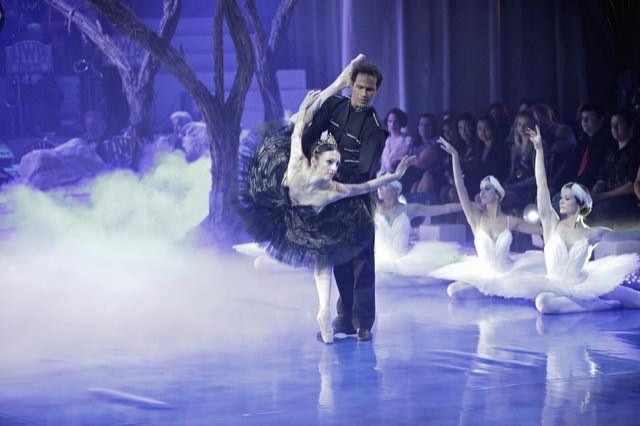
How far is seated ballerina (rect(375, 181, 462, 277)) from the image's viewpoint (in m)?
7.23

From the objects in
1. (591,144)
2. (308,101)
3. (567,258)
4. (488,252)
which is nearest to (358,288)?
(308,101)

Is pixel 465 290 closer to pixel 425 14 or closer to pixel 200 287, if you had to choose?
pixel 200 287

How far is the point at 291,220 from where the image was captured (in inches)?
199

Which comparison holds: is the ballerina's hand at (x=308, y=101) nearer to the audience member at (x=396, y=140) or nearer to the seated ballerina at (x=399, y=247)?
the seated ballerina at (x=399, y=247)

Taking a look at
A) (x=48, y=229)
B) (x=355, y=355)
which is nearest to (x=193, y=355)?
(x=355, y=355)

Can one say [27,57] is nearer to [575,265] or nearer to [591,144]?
[591,144]

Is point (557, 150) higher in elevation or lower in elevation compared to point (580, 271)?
higher

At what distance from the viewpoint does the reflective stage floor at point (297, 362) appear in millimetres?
3877

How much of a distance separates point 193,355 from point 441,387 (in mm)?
1266

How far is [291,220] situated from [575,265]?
1.88 m

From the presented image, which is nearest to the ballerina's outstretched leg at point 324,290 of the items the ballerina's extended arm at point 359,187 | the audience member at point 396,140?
the ballerina's extended arm at point 359,187

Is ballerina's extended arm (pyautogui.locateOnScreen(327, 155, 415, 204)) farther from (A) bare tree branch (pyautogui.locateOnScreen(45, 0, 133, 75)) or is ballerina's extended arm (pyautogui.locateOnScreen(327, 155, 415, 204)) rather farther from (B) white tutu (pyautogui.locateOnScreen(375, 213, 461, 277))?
(A) bare tree branch (pyautogui.locateOnScreen(45, 0, 133, 75))

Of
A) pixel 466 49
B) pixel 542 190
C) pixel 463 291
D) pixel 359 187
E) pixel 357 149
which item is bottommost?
pixel 463 291

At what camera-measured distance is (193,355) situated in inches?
195
